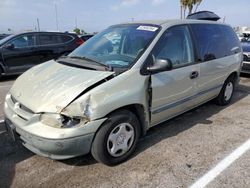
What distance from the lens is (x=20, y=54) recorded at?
8281 millimetres

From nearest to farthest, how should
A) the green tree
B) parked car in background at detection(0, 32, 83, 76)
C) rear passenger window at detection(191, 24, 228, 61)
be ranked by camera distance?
rear passenger window at detection(191, 24, 228, 61), parked car in background at detection(0, 32, 83, 76), the green tree

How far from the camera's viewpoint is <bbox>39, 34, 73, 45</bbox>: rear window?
29.0ft

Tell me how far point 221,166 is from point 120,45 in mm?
2050

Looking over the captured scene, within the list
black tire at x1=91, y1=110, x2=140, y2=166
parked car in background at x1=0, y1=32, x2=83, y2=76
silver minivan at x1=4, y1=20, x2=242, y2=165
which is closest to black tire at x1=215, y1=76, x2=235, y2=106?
silver minivan at x1=4, y1=20, x2=242, y2=165

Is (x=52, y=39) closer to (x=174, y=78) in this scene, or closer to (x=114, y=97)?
(x=174, y=78)

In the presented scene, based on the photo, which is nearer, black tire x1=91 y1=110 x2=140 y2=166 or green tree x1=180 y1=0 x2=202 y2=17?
black tire x1=91 y1=110 x2=140 y2=166

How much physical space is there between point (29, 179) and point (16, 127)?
0.59 metres

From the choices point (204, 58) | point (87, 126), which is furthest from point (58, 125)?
point (204, 58)

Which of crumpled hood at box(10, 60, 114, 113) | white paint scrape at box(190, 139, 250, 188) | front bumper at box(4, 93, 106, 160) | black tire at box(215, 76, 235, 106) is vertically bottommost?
white paint scrape at box(190, 139, 250, 188)

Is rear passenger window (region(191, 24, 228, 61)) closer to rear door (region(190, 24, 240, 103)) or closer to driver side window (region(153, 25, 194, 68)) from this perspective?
rear door (region(190, 24, 240, 103))

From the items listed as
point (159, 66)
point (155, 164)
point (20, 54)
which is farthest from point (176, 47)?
point (20, 54)

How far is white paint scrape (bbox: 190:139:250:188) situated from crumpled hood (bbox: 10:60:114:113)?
155 centimetres

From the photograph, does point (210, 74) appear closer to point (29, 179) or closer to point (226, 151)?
point (226, 151)

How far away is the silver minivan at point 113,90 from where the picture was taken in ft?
9.02
